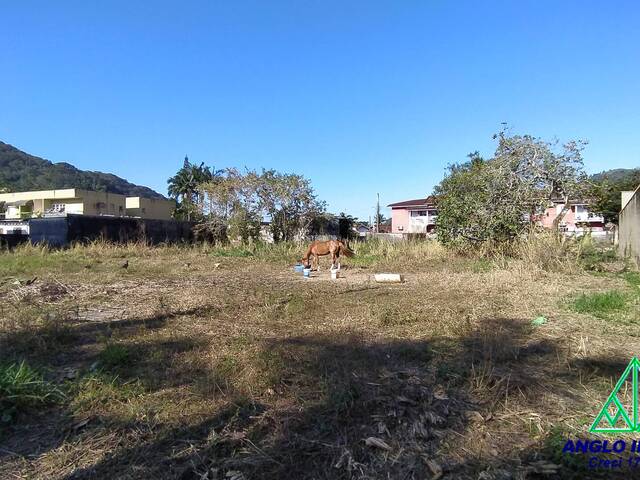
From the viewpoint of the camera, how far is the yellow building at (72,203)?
45428mm

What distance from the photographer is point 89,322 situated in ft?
15.9

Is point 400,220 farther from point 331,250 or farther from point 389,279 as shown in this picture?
point 389,279

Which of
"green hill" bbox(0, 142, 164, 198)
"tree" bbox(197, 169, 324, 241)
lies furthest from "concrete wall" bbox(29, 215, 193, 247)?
"green hill" bbox(0, 142, 164, 198)

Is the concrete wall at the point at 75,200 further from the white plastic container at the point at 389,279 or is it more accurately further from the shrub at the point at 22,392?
the shrub at the point at 22,392

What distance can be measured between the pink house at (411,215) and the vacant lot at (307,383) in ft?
115

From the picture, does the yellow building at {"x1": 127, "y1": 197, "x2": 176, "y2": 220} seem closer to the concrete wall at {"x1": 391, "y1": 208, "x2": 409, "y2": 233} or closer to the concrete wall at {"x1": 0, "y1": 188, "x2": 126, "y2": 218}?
the concrete wall at {"x1": 0, "y1": 188, "x2": 126, "y2": 218}

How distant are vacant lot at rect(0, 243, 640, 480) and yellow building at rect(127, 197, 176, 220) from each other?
4896 cm

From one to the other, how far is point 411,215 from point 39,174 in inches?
3404

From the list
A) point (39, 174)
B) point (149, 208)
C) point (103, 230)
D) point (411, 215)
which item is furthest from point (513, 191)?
point (39, 174)

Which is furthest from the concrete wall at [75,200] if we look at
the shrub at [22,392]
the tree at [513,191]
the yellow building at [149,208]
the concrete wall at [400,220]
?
the shrub at [22,392]

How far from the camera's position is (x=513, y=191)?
1224cm

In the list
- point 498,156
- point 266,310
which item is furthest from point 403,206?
point 266,310

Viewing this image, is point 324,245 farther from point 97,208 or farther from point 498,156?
point 97,208

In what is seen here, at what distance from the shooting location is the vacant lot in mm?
2098
